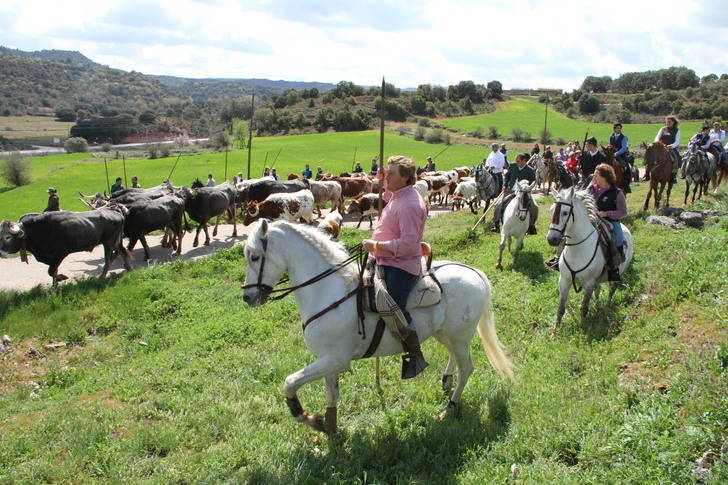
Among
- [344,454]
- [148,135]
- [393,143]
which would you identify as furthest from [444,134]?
[344,454]

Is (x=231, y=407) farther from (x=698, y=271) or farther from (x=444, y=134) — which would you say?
(x=444, y=134)

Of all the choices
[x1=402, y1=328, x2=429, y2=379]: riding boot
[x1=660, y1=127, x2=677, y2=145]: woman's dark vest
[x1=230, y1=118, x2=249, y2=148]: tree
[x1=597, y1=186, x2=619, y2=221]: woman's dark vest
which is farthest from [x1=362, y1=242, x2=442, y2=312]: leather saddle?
[x1=230, y1=118, x2=249, y2=148]: tree

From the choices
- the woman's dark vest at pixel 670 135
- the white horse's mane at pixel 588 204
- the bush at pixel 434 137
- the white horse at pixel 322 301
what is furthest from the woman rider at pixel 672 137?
the bush at pixel 434 137

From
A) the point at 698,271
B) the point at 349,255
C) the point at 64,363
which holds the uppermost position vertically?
the point at 349,255

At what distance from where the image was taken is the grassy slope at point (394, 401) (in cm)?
479

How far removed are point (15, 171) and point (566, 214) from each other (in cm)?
4519

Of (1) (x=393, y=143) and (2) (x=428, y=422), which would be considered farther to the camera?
(1) (x=393, y=143)

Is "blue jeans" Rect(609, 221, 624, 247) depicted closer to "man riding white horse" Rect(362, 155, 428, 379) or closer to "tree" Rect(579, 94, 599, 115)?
"man riding white horse" Rect(362, 155, 428, 379)

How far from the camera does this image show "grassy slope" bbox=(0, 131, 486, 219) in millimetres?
33938

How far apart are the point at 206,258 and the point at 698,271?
39.4ft

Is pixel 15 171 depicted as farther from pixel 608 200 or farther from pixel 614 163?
pixel 608 200

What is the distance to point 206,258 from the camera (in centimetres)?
1452

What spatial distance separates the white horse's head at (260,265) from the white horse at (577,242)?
15.9 ft

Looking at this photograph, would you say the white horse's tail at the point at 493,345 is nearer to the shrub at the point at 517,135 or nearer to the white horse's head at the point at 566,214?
the white horse's head at the point at 566,214
